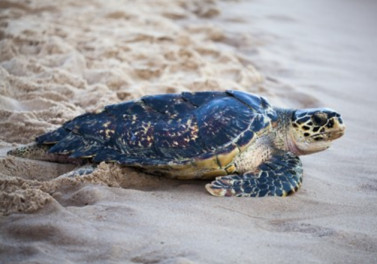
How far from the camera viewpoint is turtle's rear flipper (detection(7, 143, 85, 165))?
3.22 metres

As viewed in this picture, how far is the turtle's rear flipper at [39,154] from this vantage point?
127 inches

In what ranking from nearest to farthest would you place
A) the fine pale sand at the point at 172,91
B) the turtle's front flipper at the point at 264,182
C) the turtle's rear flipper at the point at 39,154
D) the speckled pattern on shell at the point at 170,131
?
the fine pale sand at the point at 172,91, the turtle's front flipper at the point at 264,182, the speckled pattern on shell at the point at 170,131, the turtle's rear flipper at the point at 39,154

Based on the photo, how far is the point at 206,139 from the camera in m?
3.02

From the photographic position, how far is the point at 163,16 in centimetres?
749

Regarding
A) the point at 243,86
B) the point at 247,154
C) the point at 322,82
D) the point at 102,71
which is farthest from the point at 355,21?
the point at 247,154

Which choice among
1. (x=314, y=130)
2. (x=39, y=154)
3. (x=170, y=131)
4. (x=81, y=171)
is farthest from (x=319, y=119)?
A: (x=39, y=154)

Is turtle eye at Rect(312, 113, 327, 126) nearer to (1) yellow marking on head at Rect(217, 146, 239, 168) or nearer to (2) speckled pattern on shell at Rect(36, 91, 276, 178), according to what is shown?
(2) speckled pattern on shell at Rect(36, 91, 276, 178)

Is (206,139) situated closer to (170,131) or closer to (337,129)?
(170,131)

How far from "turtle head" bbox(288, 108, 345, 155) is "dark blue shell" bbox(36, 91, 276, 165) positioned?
0.24m

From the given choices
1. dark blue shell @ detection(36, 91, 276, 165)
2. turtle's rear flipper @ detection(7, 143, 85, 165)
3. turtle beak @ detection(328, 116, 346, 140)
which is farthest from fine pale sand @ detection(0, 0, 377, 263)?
turtle beak @ detection(328, 116, 346, 140)

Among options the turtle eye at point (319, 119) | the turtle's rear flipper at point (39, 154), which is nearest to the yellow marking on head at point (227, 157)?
the turtle eye at point (319, 119)

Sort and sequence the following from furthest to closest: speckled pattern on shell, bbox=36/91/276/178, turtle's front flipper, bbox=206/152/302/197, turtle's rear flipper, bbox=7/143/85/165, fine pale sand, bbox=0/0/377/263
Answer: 1. turtle's rear flipper, bbox=7/143/85/165
2. speckled pattern on shell, bbox=36/91/276/178
3. turtle's front flipper, bbox=206/152/302/197
4. fine pale sand, bbox=0/0/377/263

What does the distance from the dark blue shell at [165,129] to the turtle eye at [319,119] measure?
1.06 feet

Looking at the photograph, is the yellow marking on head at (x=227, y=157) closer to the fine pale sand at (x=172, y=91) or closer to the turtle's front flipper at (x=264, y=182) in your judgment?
the turtle's front flipper at (x=264, y=182)
